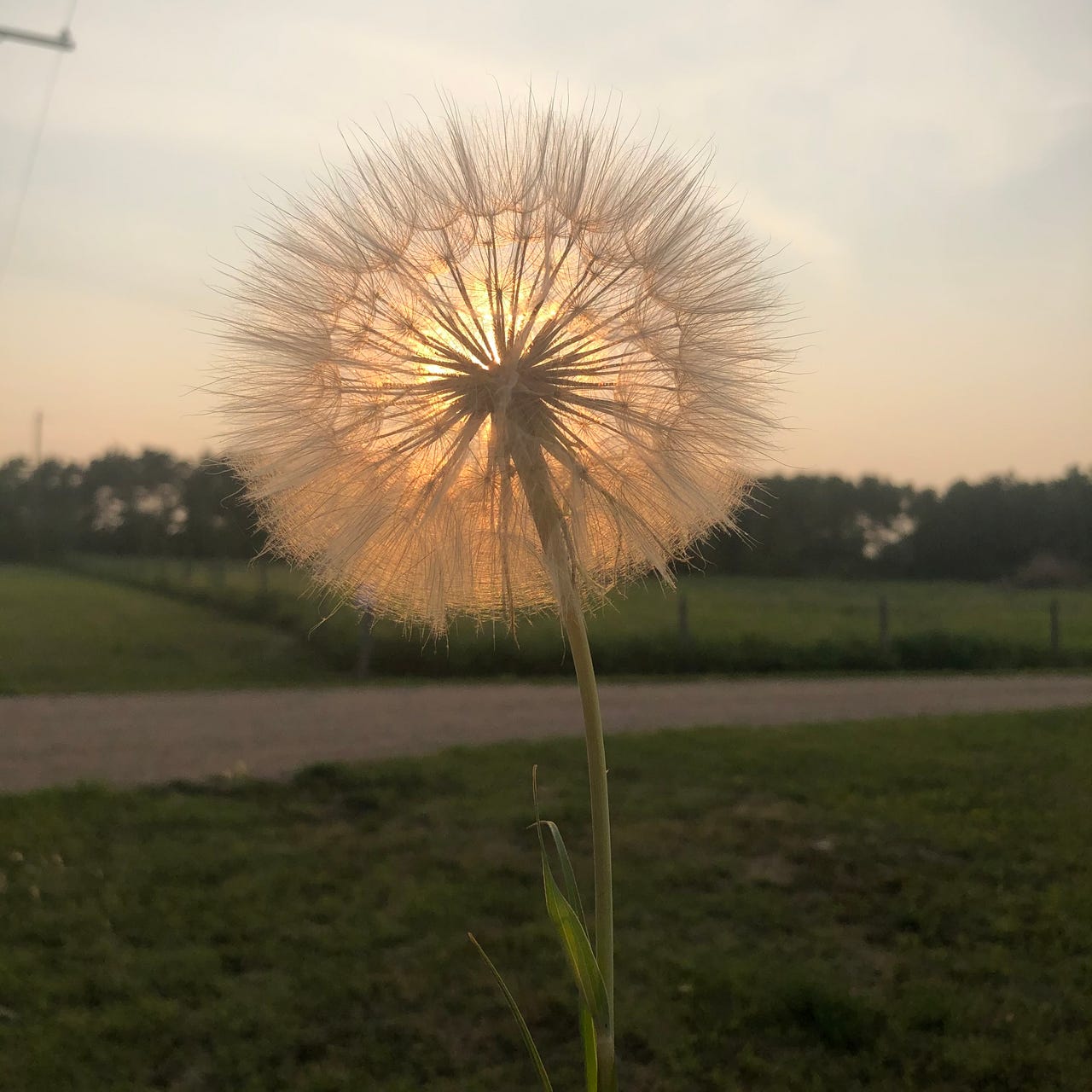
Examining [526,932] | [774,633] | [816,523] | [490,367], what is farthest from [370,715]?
[490,367]

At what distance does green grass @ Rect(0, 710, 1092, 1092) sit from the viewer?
371 cm

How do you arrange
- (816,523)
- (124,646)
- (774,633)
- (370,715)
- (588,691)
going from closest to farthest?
1. (588,691)
2. (816,523)
3. (370,715)
4. (124,646)
5. (774,633)

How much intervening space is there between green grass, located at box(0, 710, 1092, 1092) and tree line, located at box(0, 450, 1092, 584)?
6.13 ft

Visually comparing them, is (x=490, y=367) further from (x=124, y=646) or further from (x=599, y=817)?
(x=124, y=646)

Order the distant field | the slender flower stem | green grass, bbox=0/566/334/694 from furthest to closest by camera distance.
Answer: the distant field → green grass, bbox=0/566/334/694 → the slender flower stem

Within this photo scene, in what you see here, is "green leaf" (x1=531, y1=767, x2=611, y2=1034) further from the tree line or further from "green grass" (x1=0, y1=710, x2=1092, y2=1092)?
the tree line

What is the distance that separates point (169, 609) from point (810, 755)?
13877mm

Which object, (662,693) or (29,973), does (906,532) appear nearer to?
(662,693)

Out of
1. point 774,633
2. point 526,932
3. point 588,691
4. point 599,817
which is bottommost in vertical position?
point 526,932

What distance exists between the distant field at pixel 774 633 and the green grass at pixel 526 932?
263 inches

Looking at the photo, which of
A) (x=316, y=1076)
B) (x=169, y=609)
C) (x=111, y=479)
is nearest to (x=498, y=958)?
(x=316, y=1076)

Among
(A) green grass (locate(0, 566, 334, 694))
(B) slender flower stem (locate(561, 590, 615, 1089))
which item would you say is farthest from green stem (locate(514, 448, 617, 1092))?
(A) green grass (locate(0, 566, 334, 694))

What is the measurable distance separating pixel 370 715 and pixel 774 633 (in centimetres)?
831

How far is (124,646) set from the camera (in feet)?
51.0
